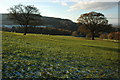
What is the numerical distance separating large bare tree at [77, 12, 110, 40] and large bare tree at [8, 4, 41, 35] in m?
24.7

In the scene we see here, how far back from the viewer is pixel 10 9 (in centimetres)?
3781

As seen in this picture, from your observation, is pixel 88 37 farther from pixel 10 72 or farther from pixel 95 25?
pixel 10 72

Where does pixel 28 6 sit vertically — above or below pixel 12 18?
above

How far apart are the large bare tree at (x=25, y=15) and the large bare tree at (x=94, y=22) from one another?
24.7m

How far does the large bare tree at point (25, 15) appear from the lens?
3834 centimetres

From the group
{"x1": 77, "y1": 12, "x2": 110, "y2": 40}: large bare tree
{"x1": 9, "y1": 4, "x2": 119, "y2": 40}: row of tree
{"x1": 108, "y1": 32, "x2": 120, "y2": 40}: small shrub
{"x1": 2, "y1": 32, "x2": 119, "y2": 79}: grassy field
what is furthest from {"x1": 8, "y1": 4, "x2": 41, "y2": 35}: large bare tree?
{"x1": 108, "y1": 32, "x2": 120, "y2": 40}: small shrub

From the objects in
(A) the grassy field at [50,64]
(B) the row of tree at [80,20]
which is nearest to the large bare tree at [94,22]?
(B) the row of tree at [80,20]

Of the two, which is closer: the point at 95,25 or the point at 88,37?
the point at 95,25

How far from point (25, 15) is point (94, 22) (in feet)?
108

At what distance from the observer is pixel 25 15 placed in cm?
4031

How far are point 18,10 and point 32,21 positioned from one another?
6.40 meters

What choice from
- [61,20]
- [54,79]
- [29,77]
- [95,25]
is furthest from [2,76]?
[61,20]

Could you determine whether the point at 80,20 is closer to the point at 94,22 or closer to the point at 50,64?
the point at 94,22

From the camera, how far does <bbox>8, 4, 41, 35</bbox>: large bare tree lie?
38.3m
